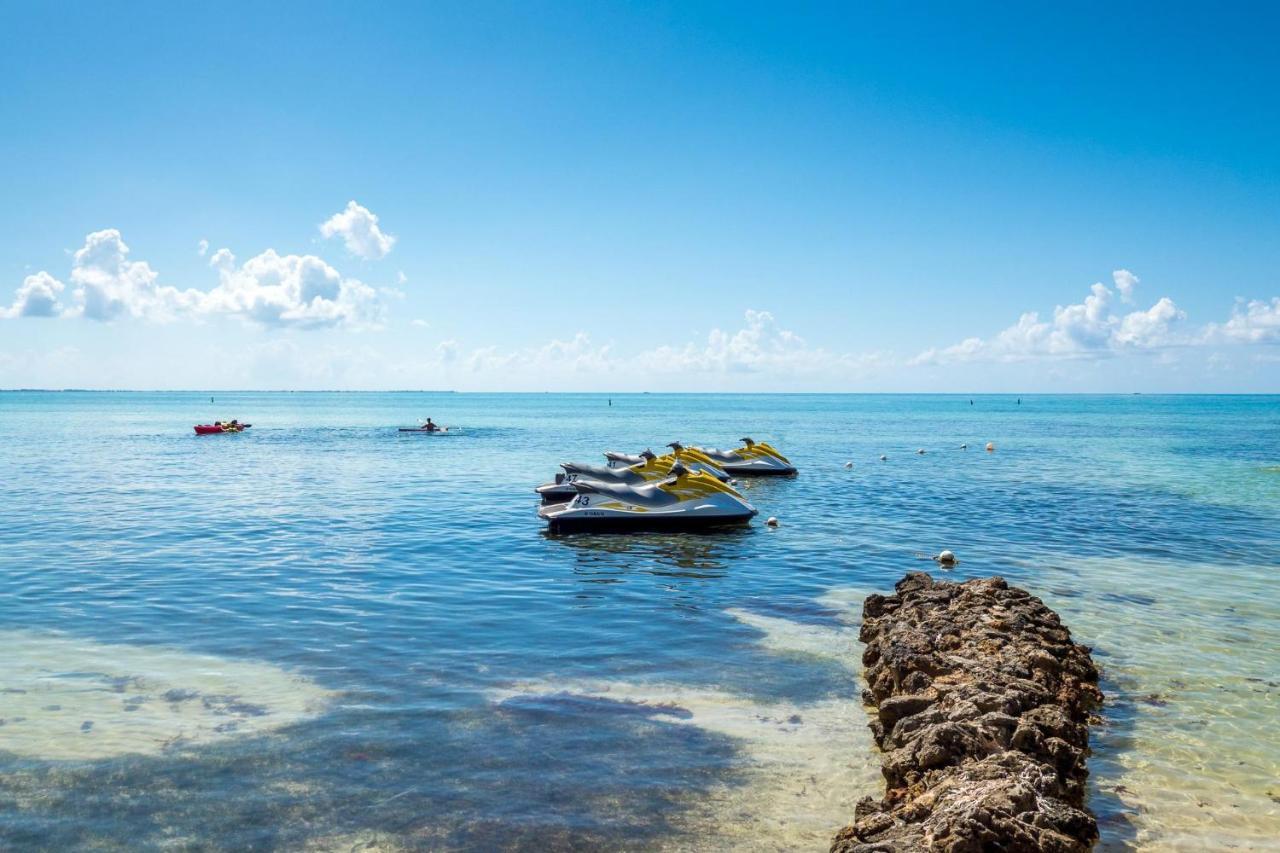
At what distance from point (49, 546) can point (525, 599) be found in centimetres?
1288

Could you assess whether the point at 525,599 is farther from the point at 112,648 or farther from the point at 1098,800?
the point at 1098,800

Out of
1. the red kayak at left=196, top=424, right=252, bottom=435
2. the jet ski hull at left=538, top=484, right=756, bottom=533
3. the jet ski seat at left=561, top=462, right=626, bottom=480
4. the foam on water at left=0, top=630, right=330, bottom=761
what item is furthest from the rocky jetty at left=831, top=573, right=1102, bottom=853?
the red kayak at left=196, top=424, right=252, bottom=435

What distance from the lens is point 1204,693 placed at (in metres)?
10.4

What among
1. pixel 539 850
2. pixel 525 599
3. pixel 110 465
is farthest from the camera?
pixel 110 465

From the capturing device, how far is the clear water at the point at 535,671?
7332 mm

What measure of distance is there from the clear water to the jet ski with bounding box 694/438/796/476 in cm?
1033

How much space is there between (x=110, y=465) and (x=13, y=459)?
8.42 meters

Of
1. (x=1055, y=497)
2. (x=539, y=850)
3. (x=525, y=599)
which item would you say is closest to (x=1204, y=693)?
(x=539, y=850)

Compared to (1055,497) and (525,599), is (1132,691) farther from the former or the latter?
(1055,497)

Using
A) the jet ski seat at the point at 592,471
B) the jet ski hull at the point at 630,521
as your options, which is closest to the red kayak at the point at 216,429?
the jet ski seat at the point at 592,471

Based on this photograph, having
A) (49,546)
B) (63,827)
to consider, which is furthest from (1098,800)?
(49,546)

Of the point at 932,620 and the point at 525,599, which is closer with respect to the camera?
the point at 932,620

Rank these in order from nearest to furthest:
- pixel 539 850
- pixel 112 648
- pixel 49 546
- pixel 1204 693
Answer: pixel 539 850 → pixel 1204 693 → pixel 112 648 → pixel 49 546

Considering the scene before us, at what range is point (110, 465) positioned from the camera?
43.5 metres
